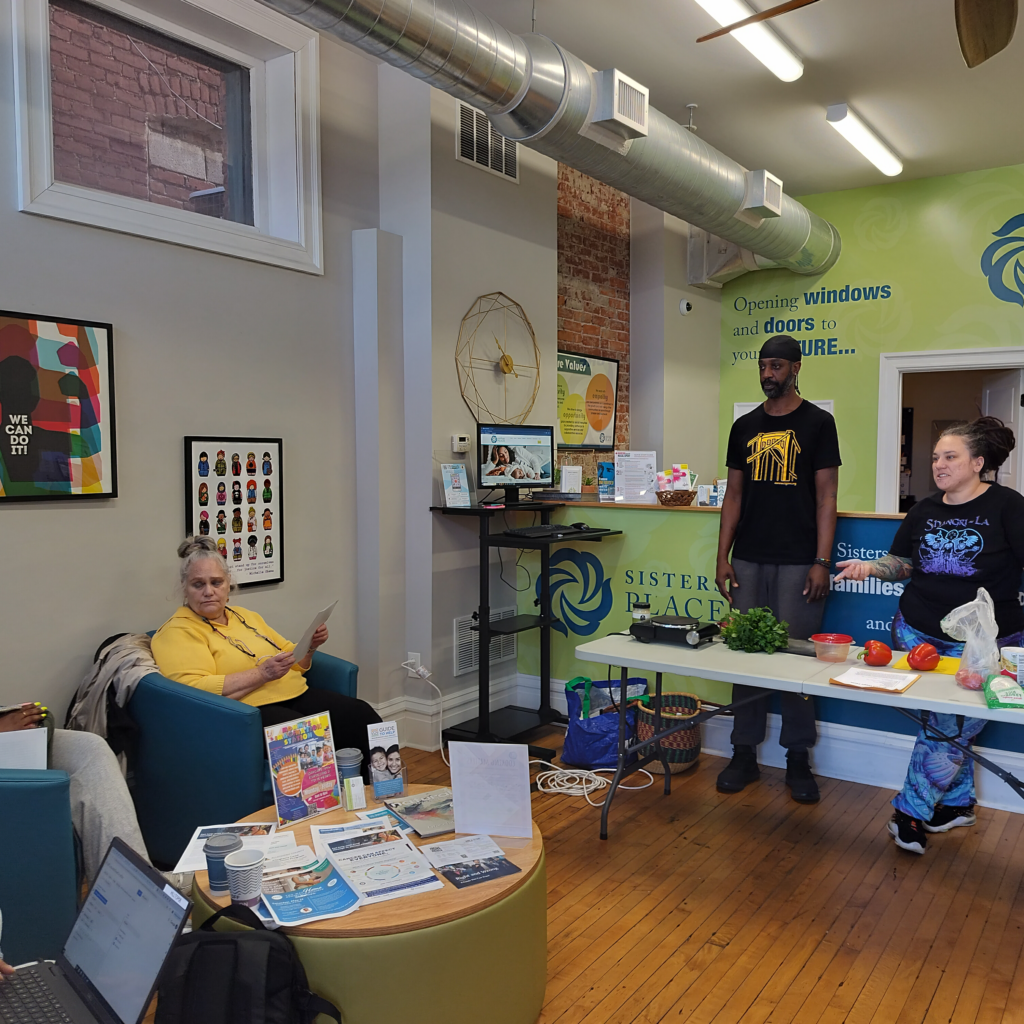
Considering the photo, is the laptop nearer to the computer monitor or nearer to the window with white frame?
the window with white frame

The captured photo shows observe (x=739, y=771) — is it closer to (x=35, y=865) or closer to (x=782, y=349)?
(x=782, y=349)

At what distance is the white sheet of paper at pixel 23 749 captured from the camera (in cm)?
236

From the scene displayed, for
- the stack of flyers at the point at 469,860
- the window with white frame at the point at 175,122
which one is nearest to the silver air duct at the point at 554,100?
the window with white frame at the point at 175,122

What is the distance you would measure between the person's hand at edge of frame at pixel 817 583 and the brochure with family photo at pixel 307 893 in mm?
2327

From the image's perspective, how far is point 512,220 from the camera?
475cm

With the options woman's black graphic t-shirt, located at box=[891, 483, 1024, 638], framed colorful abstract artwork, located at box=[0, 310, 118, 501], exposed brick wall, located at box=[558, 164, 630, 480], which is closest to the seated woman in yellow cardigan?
framed colorful abstract artwork, located at box=[0, 310, 118, 501]

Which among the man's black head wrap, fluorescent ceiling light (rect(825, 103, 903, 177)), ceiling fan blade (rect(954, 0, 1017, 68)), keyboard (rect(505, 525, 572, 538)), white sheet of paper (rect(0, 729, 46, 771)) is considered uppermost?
fluorescent ceiling light (rect(825, 103, 903, 177))

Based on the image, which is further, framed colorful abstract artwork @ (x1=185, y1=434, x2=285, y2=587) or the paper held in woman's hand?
framed colorful abstract artwork @ (x1=185, y1=434, x2=285, y2=587)

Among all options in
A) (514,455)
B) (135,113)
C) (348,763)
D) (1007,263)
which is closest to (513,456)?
(514,455)

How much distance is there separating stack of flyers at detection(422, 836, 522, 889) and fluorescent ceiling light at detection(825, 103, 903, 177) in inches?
182

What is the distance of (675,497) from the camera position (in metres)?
4.30

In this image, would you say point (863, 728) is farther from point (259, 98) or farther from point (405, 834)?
point (259, 98)

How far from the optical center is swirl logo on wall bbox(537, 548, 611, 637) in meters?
4.57

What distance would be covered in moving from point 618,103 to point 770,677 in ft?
8.12
